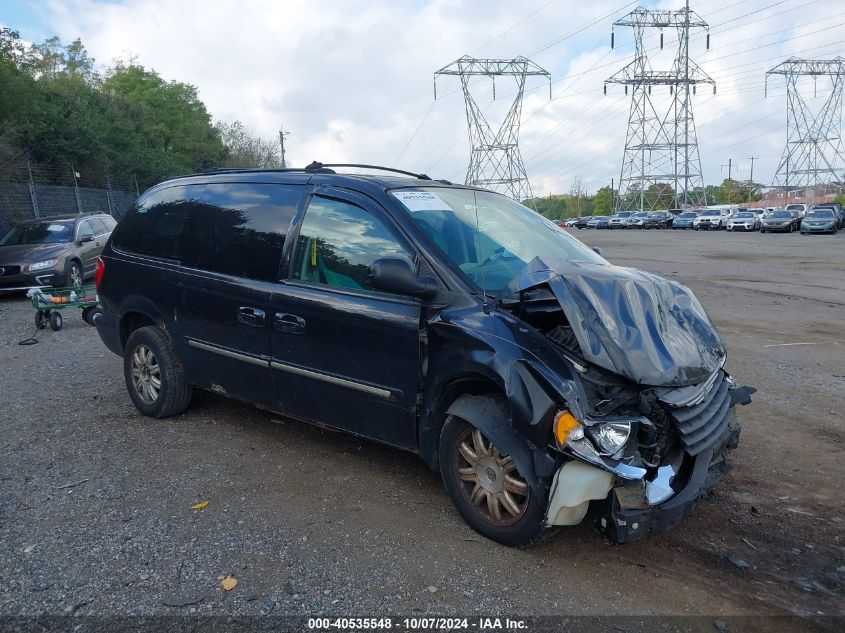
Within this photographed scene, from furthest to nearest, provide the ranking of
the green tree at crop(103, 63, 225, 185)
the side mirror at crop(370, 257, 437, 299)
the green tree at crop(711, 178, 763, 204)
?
1. the green tree at crop(711, 178, 763, 204)
2. the green tree at crop(103, 63, 225, 185)
3. the side mirror at crop(370, 257, 437, 299)

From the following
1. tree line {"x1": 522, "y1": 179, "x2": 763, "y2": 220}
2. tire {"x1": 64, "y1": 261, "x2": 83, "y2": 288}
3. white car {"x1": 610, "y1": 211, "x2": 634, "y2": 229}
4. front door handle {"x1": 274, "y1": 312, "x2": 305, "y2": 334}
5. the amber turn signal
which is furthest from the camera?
tree line {"x1": 522, "y1": 179, "x2": 763, "y2": 220}

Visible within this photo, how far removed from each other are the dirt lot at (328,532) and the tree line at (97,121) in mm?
3972

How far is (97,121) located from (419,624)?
119 ft

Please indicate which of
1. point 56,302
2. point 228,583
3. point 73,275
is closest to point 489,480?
point 228,583

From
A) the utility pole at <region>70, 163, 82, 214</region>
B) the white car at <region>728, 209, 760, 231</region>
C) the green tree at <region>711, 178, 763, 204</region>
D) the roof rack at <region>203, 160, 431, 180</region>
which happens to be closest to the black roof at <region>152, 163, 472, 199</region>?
the roof rack at <region>203, 160, 431, 180</region>

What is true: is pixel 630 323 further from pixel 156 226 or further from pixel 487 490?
pixel 156 226

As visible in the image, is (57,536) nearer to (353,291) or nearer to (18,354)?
A: (353,291)

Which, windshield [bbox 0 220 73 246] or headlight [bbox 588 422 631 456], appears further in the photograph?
windshield [bbox 0 220 73 246]

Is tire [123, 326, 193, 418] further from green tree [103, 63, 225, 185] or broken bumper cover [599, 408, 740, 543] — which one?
green tree [103, 63, 225, 185]

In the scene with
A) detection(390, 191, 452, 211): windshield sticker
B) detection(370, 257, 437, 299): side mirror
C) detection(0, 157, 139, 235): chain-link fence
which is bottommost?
detection(370, 257, 437, 299): side mirror

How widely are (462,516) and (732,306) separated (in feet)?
30.5

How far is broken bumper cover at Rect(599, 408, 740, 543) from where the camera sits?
9.94 ft

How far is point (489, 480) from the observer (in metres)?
3.41

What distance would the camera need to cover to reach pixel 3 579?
318 centimetres
